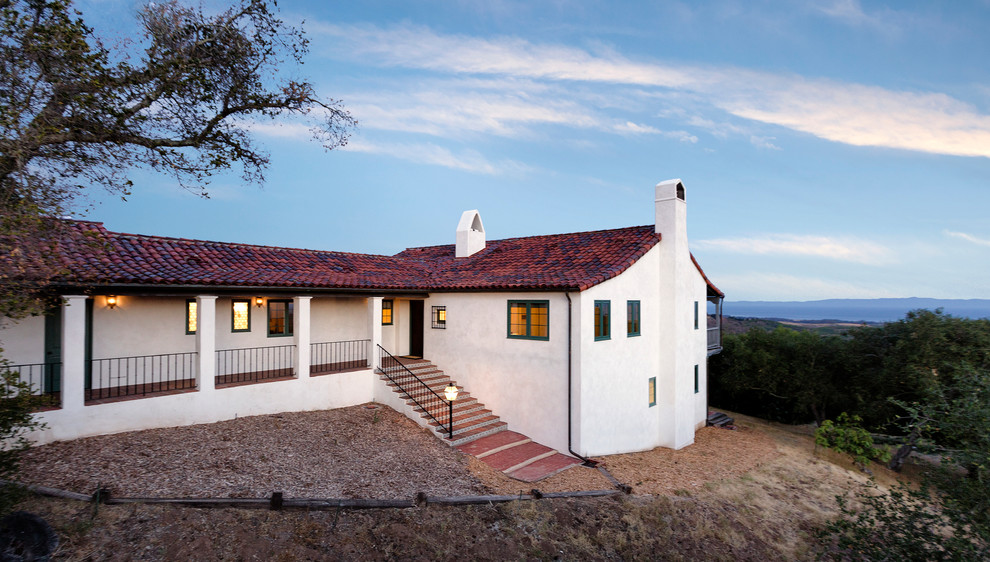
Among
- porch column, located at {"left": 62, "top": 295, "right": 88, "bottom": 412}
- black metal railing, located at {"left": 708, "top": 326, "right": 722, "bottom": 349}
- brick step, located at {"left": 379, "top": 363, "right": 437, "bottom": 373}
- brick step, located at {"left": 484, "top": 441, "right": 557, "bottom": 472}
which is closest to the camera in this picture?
porch column, located at {"left": 62, "top": 295, "right": 88, "bottom": 412}

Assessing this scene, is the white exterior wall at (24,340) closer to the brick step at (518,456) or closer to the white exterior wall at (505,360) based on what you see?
the white exterior wall at (505,360)

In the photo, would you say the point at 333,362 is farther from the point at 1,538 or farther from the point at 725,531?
the point at 725,531

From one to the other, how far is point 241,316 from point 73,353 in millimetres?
4843

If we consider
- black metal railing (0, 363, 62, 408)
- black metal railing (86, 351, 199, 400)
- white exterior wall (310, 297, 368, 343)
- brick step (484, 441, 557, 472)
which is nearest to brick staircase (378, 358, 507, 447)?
brick step (484, 441, 557, 472)

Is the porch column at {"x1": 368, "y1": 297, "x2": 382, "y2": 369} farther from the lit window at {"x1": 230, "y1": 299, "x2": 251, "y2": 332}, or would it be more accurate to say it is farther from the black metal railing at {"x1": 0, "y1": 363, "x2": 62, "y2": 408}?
the black metal railing at {"x1": 0, "y1": 363, "x2": 62, "y2": 408}

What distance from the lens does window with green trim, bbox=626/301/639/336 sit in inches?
557

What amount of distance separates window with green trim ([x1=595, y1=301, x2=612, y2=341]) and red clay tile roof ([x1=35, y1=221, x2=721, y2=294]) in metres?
1.00

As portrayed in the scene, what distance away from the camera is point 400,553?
279 inches

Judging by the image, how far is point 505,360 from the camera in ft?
46.4

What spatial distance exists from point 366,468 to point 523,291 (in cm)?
674

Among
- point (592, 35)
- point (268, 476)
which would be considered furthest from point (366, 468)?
point (592, 35)

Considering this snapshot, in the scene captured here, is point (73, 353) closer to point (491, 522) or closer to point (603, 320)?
point (491, 522)

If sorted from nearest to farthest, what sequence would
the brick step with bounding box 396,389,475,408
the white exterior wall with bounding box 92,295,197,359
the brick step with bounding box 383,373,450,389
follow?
the white exterior wall with bounding box 92,295,197,359 → the brick step with bounding box 396,389,475,408 → the brick step with bounding box 383,373,450,389

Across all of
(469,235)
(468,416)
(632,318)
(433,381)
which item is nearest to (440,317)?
(433,381)
